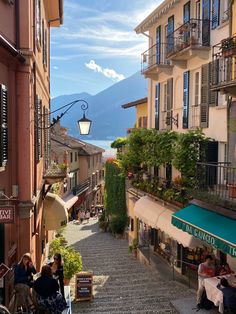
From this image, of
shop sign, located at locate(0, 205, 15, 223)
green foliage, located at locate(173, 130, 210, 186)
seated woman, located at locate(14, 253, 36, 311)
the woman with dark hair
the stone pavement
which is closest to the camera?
shop sign, located at locate(0, 205, 15, 223)

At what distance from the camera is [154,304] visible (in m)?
14.0

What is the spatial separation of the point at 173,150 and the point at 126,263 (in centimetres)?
786

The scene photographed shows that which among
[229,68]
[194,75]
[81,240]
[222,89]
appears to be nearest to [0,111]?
[222,89]

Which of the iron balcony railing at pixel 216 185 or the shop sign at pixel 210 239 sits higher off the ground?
the iron balcony railing at pixel 216 185

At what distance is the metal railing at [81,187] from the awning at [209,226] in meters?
39.9

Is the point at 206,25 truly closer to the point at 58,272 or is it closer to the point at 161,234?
the point at 58,272

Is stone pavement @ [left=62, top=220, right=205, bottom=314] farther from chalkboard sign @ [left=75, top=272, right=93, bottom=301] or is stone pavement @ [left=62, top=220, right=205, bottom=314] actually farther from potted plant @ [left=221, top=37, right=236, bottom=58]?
potted plant @ [left=221, top=37, right=236, bottom=58]

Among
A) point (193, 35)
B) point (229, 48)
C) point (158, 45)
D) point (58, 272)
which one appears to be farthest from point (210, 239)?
point (158, 45)

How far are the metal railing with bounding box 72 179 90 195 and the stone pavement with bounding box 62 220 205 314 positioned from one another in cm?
2810

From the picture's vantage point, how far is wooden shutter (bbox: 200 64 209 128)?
16.5 metres

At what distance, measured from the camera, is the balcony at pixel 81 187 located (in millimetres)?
54594

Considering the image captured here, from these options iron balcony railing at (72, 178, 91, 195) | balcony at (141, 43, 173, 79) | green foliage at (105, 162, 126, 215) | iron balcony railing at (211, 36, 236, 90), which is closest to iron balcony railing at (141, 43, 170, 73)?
balcony at (141, 43, 173, 79)

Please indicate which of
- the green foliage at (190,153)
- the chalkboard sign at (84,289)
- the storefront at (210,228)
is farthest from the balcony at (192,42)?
the chalkboard sign at (84,289)

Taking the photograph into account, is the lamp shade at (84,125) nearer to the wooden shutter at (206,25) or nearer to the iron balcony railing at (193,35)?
the iron balcony railing at (193,35)
